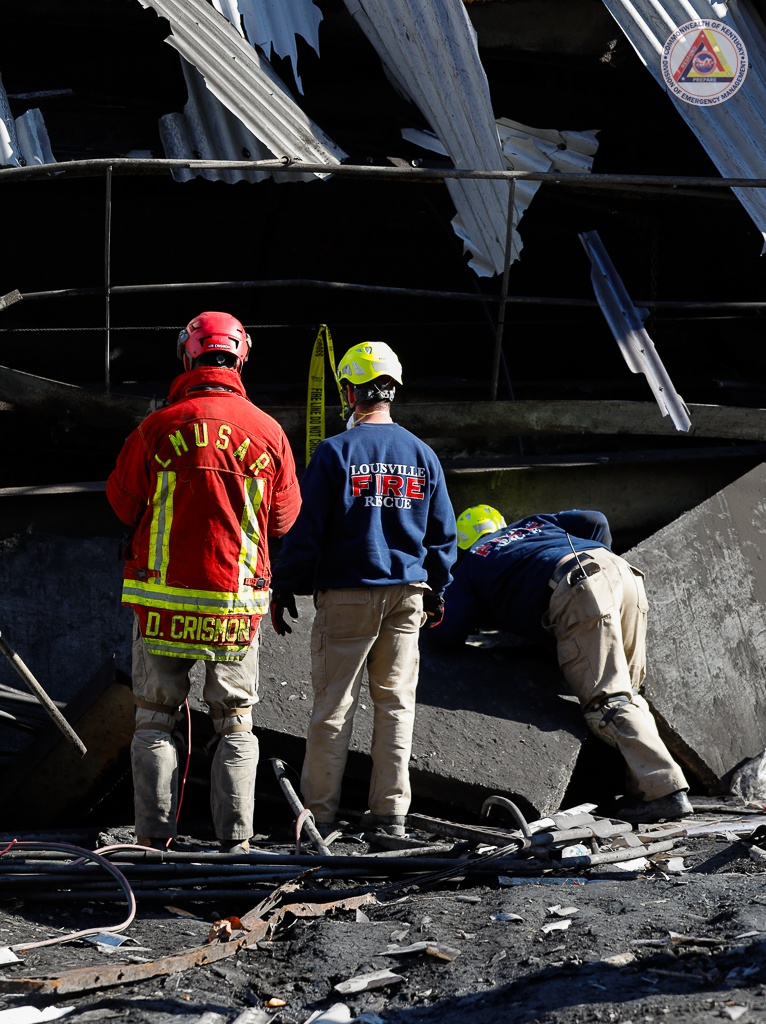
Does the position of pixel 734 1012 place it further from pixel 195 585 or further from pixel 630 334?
pixel 630 334

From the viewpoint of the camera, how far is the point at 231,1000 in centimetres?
332

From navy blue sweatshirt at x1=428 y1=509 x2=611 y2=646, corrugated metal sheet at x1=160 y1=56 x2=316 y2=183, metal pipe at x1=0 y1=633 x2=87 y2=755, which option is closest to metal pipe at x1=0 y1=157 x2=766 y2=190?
corrugated metal sheet at x1=160 y1=56 x2=316 y2=183

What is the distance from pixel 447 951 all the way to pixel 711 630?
3.40m

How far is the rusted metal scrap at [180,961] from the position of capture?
327 cm

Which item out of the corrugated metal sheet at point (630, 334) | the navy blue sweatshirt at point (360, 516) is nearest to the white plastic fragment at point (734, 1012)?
the navy blue sweatshirt at point (360, 516)

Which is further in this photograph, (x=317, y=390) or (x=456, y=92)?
(x=456, y=92)

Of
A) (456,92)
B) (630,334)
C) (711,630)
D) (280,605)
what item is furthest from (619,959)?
(456,92)

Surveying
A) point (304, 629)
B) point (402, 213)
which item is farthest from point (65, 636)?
point (402, 213)

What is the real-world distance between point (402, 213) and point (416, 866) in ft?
20.7

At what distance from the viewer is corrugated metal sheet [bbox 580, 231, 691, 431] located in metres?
7.33

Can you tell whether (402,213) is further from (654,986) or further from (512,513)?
(654,986)

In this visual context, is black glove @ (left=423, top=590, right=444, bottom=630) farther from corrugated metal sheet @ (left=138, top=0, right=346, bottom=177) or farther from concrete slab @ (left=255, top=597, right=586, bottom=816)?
corrugated metal sheet @ (left=138, top=0, right=346, bottom=177)

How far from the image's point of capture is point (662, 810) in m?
5.40

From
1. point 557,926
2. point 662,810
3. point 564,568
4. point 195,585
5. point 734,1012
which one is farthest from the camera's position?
point 564,568
